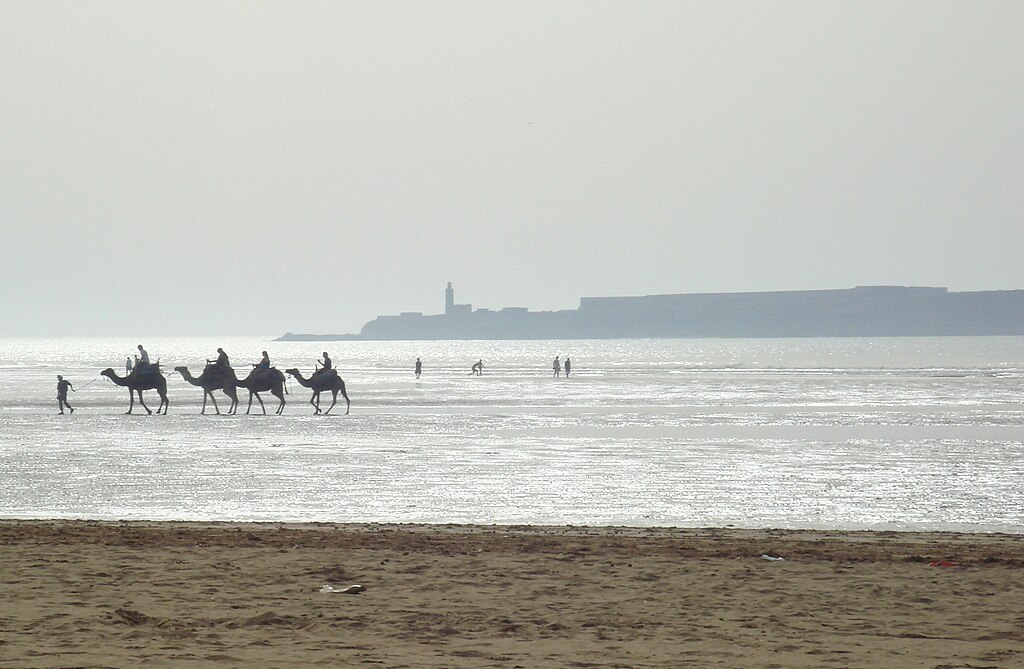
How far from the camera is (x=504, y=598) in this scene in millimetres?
10164

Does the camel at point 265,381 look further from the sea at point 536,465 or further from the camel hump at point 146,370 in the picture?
the camel hump at point 146,370

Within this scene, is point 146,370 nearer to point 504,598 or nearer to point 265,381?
point 265,381

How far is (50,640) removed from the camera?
8422mm

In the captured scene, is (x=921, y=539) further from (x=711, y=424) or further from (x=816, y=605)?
(x=711, y=424)

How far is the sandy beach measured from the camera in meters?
8.33

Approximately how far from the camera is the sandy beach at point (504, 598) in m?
8.33

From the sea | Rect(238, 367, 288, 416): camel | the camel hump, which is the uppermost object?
the camel hump

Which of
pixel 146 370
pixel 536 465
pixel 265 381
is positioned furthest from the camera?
pixel 146 370

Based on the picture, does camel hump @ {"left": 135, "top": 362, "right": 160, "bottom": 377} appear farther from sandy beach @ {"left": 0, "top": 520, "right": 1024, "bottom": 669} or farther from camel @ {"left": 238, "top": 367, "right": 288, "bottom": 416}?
sandy beach @ {"left": 0, "top": 520, "right": 1024, "bottom": 669}

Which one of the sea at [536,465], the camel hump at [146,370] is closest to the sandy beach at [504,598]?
the sea at [536,465]

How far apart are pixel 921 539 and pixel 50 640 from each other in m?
9.38

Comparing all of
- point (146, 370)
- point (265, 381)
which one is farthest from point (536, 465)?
point (146, 370)

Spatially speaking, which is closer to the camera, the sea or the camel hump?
the sea

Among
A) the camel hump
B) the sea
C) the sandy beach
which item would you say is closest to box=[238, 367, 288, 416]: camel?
the sea
